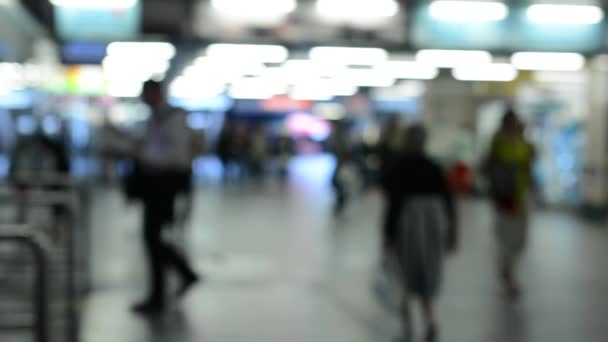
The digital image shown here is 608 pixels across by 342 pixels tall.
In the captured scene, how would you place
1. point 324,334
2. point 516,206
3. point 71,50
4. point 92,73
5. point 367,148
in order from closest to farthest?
point 324,334, point 516,206, point 71,50, point 92,73, point 367,148

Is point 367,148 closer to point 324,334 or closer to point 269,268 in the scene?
point 269,268

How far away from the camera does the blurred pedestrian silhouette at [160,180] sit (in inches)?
326

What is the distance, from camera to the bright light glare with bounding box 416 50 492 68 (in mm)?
15055

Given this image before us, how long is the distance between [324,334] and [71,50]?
337 inches

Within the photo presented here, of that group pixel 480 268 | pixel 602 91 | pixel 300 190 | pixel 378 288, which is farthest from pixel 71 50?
pixel 300 190

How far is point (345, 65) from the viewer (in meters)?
18.8

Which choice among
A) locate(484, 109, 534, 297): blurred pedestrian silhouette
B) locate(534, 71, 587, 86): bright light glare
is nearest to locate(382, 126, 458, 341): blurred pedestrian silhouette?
locate(484, 109, 534, 297): blurred pedestrian silhouette

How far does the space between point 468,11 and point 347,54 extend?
232cm

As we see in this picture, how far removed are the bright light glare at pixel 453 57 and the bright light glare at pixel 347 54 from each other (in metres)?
0.71

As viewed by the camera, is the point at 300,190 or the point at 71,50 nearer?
the point at 71,50

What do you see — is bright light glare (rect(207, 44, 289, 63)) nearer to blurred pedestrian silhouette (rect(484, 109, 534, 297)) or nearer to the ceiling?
the ceiling

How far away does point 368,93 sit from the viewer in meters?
39.6

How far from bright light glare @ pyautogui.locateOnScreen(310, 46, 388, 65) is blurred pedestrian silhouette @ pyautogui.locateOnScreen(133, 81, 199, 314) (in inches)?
261

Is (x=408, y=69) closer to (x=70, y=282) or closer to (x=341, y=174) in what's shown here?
(x=341, y=174)
